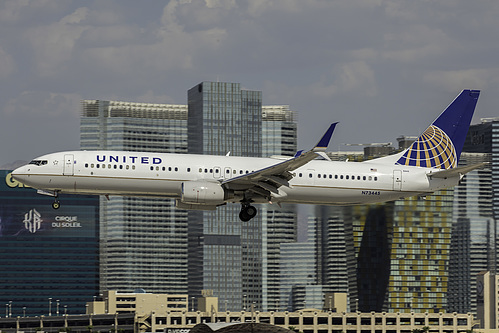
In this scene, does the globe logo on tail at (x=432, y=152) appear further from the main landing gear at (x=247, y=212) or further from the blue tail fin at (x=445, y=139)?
the main landing gear at (x=247, y=212)

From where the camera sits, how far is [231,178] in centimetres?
7625

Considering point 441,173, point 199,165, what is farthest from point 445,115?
point 199,165

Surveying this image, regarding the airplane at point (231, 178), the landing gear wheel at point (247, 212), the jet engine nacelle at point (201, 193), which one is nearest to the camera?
the jet engine nacelle at point (201, 193)

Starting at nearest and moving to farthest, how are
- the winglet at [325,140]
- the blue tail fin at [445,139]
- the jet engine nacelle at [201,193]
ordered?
the winglet at [325,140] → the jet engine nacelle at [201,193] → the blue tail fin at [445,139]

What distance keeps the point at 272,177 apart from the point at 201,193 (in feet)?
18.3

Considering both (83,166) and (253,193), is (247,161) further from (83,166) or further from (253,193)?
(83,166)

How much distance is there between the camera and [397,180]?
80.4 m

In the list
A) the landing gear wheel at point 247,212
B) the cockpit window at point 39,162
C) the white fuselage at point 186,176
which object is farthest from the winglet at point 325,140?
the cockpit window at point 39,162

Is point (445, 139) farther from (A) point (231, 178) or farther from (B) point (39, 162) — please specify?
(B) point (39, 162)

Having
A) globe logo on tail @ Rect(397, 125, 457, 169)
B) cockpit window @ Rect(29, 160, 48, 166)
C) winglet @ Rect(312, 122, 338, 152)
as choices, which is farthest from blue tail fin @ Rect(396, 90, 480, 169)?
cockpit window @ Rect(29, 160, 48, 166)

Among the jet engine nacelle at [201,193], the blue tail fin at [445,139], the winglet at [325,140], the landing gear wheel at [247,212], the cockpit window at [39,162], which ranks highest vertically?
the blue tail fin at [445,139]

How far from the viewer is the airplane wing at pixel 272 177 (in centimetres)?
7144

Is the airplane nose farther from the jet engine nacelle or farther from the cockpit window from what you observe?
the jet engine nacelle

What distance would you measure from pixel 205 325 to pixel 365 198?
19.8 meters
